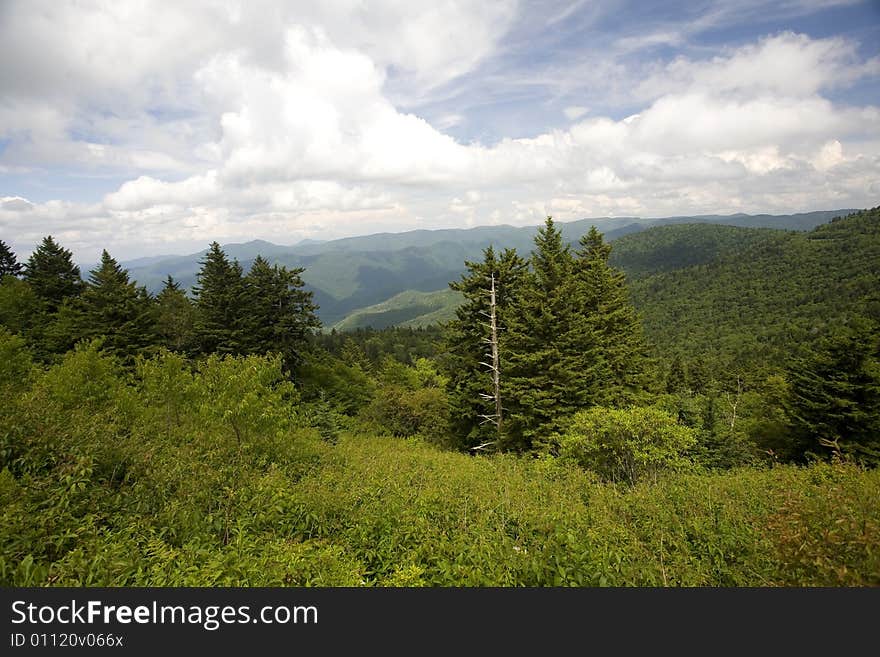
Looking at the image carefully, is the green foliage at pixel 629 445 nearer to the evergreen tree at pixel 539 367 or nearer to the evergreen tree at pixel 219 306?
the evergreen tree at pixel 539 367

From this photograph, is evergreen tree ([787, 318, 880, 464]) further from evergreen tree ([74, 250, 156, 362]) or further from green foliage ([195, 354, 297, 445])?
evergreen tree ([74, 250, 156, 362])

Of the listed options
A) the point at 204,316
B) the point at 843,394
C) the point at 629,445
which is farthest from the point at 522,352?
the point at 204,316

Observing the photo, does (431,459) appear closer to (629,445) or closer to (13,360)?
(629,445)

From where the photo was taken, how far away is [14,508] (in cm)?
453

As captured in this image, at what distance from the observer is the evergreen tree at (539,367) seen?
1609cm

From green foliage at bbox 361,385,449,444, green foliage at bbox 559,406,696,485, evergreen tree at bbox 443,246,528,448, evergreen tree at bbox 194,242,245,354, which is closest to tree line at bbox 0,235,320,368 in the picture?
evergreen tree at bbox 194,242,245,354

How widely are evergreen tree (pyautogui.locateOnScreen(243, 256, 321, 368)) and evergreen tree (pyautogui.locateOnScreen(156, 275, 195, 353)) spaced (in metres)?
5.41

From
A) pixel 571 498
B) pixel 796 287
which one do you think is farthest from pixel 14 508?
pixel 796 287

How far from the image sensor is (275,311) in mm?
24609

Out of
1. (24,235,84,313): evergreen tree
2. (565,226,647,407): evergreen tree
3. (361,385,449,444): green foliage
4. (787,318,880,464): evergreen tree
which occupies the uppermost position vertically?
(24,235,84,313): evergreen tree

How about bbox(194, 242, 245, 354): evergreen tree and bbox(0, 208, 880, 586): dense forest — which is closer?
bbox(0, 208, 880, 586): dense forest

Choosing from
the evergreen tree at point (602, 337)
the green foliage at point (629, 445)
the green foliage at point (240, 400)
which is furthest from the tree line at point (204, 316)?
the green foliage at point (629, 445)

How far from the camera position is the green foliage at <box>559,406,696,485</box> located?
37.6 ft

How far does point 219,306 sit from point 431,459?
18184mm
